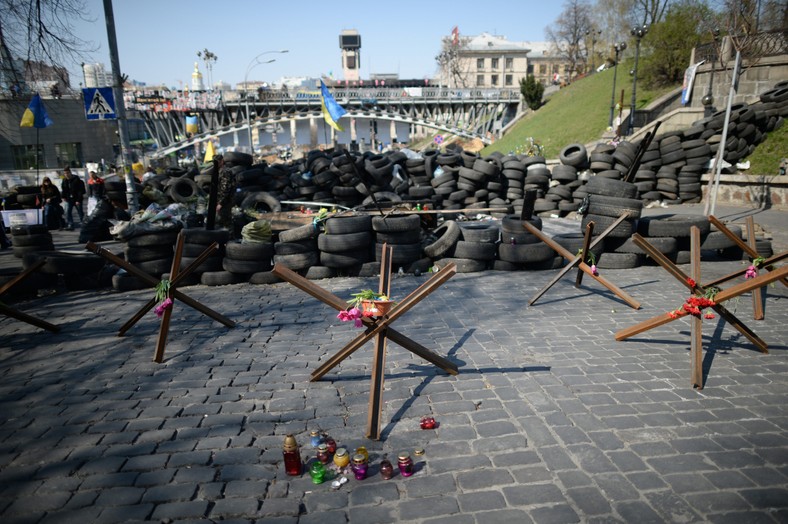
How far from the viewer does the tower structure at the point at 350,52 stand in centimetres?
16162

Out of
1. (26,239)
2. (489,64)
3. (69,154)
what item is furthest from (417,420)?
(489,64)

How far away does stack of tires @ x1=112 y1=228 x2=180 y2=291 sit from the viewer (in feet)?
26.7

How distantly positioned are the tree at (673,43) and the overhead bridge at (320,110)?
87.1 ft

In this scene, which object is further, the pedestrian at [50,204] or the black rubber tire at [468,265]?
the pedestrian at [50,204]

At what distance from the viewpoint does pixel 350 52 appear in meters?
166

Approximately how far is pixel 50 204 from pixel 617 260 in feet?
57.7

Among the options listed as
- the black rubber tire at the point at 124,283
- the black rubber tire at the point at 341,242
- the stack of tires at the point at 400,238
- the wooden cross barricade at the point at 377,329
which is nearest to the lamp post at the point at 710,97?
the stack of tires at the point at 400,238

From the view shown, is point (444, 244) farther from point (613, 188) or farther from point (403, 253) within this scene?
point (613, 188)

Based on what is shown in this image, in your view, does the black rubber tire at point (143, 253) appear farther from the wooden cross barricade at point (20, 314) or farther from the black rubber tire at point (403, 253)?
the black rubber tire at point (403, 253)

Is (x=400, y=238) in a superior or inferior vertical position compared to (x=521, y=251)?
superior

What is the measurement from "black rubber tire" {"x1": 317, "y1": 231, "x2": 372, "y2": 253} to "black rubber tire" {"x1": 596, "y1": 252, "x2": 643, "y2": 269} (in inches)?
182

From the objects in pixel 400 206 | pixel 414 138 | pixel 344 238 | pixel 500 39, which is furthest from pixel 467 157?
pixel 500 39

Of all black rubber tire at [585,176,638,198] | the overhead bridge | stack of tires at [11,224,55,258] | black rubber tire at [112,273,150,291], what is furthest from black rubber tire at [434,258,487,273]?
the overhead bridge

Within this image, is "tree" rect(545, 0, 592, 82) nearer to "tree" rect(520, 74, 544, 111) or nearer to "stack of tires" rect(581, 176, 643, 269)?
"tree" rect(520, 74, 544, 111)
